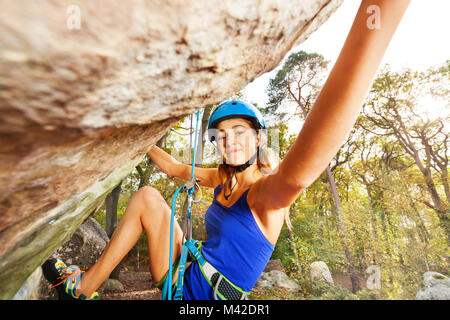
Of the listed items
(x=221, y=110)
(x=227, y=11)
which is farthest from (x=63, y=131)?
(x=221, y=110)

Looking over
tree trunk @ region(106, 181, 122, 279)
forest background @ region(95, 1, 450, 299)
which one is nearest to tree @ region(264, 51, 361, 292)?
forest background @ region(95, 1, 450, 299)

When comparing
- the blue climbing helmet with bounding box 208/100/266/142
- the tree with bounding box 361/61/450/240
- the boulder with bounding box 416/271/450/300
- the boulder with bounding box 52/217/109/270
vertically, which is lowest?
the boulder with bounding box 416/271/450/300

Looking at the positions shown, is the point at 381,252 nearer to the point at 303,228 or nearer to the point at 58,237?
the point at 303,228

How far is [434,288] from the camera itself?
770 cm

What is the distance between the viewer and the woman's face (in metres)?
2.30

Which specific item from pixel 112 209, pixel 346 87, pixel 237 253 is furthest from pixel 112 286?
pixel 346 87

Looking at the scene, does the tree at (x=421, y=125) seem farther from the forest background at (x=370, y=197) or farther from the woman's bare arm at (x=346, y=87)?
the woman's bare arm at (x=346, y=87)

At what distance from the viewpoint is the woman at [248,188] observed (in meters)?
0.66

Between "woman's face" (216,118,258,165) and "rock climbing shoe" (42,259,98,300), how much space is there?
181cm

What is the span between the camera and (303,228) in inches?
533

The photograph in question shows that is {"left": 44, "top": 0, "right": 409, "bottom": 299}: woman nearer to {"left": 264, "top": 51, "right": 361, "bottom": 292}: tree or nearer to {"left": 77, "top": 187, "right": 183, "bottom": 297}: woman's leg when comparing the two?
{"left": 77, "top": 187, "right": 183, "bottom": 297}: woman's leg

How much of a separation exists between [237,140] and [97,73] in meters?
1.84

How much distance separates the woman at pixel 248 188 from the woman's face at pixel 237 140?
Result: 0.01 meters
